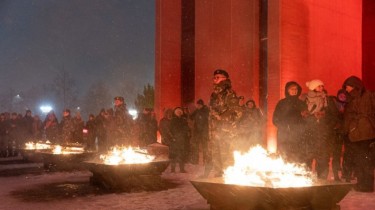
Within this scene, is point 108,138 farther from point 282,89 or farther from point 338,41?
point 338,41

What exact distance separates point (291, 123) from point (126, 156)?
375 cm

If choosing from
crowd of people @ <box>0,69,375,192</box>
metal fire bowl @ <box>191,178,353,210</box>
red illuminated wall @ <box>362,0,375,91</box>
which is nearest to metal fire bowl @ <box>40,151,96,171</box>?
crowd of people @ <box>0,69,375,192</box>

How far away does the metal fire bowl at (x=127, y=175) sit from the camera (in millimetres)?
10281

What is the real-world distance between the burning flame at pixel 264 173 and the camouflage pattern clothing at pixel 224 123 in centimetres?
92

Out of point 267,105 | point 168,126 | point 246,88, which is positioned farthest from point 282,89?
point 168,126

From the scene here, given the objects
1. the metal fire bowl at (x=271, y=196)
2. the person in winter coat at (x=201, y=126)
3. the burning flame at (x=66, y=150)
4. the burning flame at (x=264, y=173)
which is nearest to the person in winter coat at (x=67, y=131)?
the burning flame at (x=66, y=150)

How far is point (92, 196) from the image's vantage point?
9461 mm

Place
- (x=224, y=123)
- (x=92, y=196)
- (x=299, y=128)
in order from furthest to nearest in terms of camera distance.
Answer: (x=299, y=128) → (x=92, y=196) → (x=224, y=123)

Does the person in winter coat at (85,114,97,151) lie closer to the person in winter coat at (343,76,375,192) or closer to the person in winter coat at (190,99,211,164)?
the person in winter coat at (190,99,211,164)

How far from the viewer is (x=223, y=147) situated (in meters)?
8.52

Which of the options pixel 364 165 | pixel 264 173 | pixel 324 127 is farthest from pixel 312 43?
pixel 264 173

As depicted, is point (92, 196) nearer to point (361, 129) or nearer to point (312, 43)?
point (361, 129)

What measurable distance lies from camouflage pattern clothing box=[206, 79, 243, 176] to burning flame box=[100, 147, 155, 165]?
8.77 feet

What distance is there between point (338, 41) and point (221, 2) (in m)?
4.74
